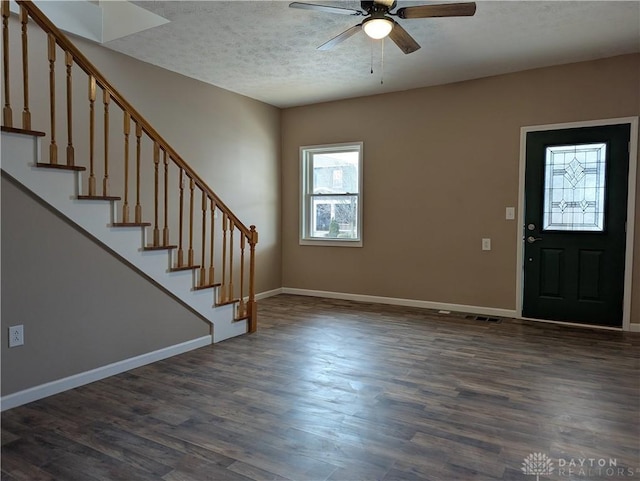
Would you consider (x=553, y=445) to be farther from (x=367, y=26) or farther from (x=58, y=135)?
(x=58, y=135)

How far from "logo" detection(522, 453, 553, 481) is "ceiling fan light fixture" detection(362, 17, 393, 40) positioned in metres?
2.71

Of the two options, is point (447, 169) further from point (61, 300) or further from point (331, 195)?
point (61, 300)

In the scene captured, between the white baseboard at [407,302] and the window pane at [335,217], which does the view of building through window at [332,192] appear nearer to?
the window pane at [335,217]

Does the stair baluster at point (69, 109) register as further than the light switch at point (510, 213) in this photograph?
No

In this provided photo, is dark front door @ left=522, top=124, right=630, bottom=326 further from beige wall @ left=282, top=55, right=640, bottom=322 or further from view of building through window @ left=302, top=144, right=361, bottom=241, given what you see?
view of building through window @ left=302, top=144, right=361, bottom=241

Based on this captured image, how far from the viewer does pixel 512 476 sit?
1.90 metres

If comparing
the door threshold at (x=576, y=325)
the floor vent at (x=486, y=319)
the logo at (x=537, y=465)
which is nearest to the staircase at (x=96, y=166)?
the floor vent at (x=486, y=319)

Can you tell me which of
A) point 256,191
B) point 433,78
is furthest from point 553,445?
point 256,191

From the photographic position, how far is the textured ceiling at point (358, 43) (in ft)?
10.7

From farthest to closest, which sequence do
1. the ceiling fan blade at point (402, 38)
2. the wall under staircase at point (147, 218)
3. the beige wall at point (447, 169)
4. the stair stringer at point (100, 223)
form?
the beige wall at point (447, 169) → the ceiling fan blade at point (402, 38) → the wall under staircase at point (147, 218) → the stair stringer at point (100, 223)

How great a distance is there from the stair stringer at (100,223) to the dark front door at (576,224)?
337cm

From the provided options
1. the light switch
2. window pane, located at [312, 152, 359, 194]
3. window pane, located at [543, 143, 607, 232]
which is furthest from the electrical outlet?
window pane, located at [543, 143, 607, 232]

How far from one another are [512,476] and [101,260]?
280 centimetres

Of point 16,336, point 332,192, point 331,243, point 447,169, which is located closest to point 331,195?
point 332,192
